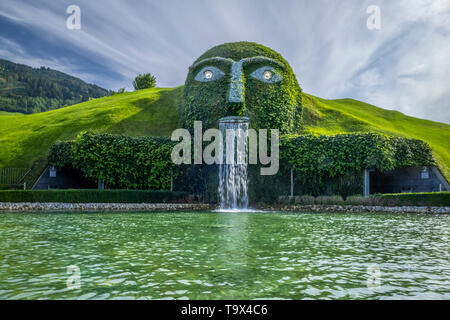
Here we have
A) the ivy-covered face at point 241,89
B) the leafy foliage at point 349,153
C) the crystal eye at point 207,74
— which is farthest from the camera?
the crystal eye at point 207,74

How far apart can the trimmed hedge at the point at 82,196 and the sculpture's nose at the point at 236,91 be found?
963 centimetres

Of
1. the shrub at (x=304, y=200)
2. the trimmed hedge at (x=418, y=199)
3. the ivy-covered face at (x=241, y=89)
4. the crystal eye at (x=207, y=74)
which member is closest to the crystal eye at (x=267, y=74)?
the ivy-covered face at (x=241, y=89)

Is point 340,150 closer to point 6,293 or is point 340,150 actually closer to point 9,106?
point 6,293

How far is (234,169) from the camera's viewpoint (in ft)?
82.7

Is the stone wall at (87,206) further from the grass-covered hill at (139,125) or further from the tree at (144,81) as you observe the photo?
the tree at (144,81)

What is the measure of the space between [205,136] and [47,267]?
72.8 ft

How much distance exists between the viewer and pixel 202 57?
33062 millimetres

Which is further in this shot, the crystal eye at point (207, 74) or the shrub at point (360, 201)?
the crystal eye at point (207, 74)

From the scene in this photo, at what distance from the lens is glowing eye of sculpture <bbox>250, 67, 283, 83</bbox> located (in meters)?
30.0

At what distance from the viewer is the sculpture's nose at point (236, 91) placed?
27642 mm

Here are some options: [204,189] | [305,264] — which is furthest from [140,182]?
[305,264]

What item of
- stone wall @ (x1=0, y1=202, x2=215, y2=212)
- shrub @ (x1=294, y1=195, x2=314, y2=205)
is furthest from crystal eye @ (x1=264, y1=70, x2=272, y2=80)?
stone wall @ (x1=0, y1=202, x2=215, y2=212)

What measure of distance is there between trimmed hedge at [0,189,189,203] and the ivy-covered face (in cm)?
877

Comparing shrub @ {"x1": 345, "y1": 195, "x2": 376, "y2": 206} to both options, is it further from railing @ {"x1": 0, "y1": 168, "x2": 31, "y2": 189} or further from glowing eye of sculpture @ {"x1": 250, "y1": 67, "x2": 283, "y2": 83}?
railing @ {"x1": 0, "y1": 168, "x2": 31, "y2": 189}
